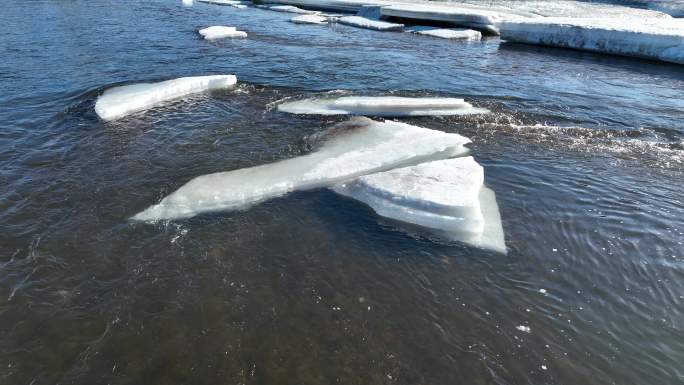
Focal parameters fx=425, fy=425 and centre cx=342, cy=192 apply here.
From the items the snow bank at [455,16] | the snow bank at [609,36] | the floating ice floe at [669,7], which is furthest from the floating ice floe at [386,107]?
the floating ice floe at [669,7]

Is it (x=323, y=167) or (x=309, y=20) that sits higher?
(x=309, y=20)

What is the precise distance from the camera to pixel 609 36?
1500 centimetres

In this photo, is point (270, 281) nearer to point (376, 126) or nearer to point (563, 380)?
point (563, 380)

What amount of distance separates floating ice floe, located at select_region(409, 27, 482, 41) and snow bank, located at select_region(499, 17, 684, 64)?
1.09 m

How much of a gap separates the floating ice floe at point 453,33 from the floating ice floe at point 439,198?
1312 centimetres

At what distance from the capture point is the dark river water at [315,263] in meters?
3.46

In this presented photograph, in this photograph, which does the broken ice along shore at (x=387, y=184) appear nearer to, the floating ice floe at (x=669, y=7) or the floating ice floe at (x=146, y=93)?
the floating ice floe at (x=146, y=93)

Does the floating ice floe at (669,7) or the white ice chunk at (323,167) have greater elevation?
the floating ice floe at (669,7)

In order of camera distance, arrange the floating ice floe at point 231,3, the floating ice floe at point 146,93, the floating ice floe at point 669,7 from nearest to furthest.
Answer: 1. the floating ice floe at point 146,93
2. the floating ice floe at point 669,7
3. the floating ice floe at point 231,3

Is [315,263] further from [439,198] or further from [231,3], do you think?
[231,3]

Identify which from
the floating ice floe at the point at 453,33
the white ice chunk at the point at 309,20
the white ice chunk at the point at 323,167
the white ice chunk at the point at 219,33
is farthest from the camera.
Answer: the white ice chunk at the point at 309,20

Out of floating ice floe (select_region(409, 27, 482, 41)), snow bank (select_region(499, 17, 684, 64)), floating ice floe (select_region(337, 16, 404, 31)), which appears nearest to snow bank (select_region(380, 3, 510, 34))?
floating ice floe (select_region(409, 27, 482, 41))

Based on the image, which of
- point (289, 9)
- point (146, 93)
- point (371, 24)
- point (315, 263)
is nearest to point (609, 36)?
point (371, 24)

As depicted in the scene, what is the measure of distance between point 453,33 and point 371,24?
12.5ft
